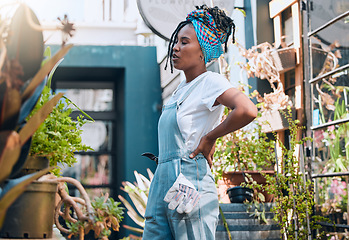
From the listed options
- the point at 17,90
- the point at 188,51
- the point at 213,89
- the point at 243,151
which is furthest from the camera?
the point at 243,151

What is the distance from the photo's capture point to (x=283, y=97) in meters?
4.49

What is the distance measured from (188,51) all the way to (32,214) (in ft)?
2.74

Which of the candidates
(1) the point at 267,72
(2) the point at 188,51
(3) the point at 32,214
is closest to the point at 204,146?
(2) the point at 188,51

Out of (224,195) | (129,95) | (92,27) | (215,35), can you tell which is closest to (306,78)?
(224,195)

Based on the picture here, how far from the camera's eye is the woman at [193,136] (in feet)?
4.81

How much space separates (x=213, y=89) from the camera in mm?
1523

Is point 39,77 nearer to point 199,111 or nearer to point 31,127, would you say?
point 31,127

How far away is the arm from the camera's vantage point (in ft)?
4.74

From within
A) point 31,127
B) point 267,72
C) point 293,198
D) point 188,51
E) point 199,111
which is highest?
point 267,72

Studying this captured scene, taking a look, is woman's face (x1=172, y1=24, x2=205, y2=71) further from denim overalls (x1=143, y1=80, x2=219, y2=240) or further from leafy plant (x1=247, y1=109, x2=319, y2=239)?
leafy plant (x1=247, y1=109, x2=319, y2=239)

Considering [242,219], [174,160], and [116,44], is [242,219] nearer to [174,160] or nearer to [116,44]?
[174,160]

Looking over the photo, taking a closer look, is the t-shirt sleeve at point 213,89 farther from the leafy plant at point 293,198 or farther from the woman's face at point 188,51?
the leafy plant at point 293,198

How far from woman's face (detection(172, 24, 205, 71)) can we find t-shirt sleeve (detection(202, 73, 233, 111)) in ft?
0.43

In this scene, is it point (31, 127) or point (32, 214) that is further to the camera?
point (32, 214)
